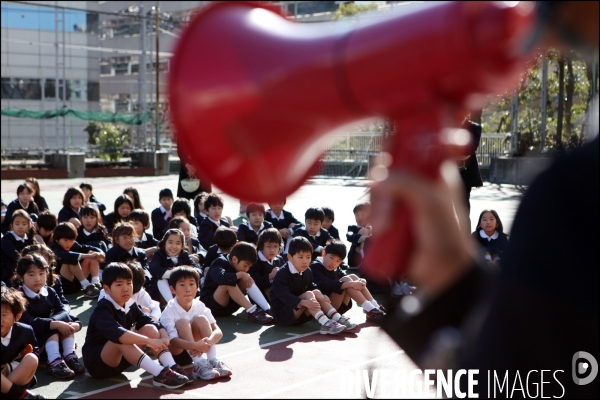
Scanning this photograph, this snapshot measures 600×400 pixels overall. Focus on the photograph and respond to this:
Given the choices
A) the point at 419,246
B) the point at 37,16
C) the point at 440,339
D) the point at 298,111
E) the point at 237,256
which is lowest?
the point at 237,256

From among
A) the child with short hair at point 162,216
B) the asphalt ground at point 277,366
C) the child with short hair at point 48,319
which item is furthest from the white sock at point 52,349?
the child with short hair at point 162,216

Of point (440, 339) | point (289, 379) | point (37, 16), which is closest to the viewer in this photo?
point (440, 339)

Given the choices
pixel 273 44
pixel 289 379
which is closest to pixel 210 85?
pixel 273 44

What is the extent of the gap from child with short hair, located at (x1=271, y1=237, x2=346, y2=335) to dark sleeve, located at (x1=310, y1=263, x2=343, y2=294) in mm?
117

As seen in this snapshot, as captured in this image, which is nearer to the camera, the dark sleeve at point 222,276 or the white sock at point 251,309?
the white sock at point 251,309

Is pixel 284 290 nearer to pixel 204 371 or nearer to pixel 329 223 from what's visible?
pixel 204 371

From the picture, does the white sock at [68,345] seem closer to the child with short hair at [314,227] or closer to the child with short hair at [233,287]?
the child with short hair at [233,287]

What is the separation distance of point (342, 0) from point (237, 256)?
120 ft

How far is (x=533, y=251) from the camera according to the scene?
820 mm

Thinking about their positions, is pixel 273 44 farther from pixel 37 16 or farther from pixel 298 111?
pixel 37 16

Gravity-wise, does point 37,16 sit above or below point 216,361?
above

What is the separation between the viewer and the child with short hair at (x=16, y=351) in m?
4.39

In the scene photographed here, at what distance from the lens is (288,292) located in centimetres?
632

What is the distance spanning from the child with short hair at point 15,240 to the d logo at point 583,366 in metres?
7.27
